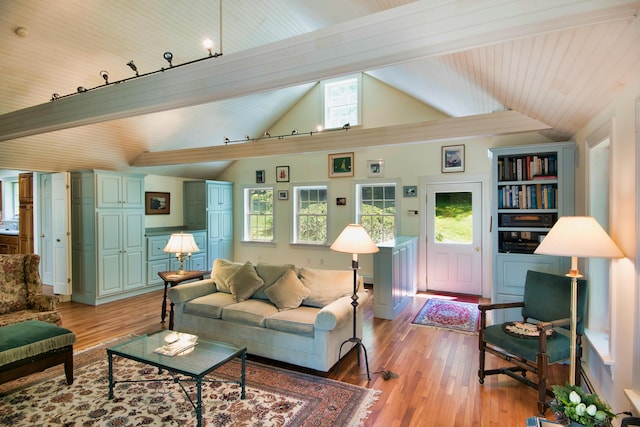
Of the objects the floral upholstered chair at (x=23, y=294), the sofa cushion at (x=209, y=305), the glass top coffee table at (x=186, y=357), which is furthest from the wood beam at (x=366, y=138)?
the glass top coffee table at (x=186, y=357)

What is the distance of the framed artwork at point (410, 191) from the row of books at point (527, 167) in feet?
7.38

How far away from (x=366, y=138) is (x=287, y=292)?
238 cm

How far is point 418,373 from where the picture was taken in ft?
9.96

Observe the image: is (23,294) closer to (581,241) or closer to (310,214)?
(310,214)

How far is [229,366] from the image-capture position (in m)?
3.11

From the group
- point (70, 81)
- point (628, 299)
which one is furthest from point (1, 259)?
point (628, 299)

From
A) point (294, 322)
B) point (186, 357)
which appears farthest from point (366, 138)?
point (186, 357)

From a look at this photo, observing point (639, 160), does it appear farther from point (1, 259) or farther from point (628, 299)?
point (1, 259)

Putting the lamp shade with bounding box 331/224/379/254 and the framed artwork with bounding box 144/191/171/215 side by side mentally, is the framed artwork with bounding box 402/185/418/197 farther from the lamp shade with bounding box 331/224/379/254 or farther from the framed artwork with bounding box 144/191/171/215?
the framed artwork with bounding box 144/191/171/215

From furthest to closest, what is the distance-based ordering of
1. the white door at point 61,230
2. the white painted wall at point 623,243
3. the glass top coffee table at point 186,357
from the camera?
the white door at point 61,230 → the glass top coffee table at point 186,357 → the white painted wall at point 623,243

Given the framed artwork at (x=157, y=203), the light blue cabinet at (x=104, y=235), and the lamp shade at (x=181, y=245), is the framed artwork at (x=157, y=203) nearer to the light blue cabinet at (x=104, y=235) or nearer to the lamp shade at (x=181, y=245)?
the light blue cabinet at (x=104, y=235)

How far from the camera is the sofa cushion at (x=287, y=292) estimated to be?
344 cm

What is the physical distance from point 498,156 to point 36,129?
16.6 ft

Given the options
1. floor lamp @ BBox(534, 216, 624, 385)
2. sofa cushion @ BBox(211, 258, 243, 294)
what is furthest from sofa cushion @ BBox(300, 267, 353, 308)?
floor lamp @ BBox(534, 216, 624, 385)
